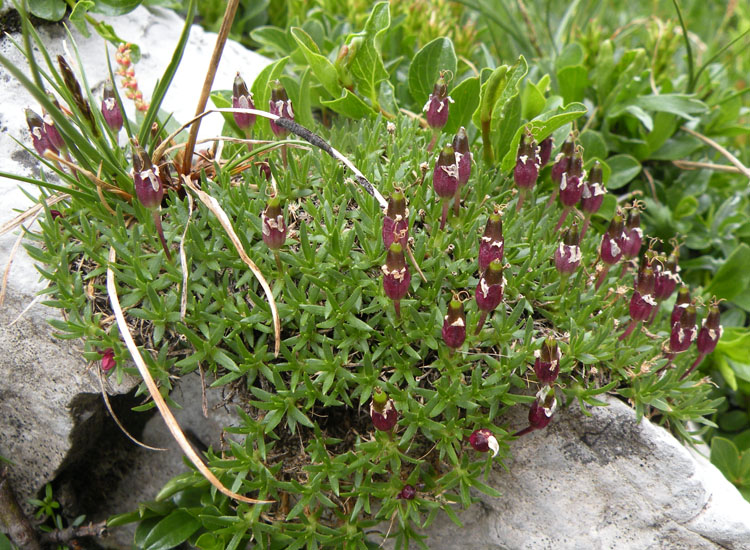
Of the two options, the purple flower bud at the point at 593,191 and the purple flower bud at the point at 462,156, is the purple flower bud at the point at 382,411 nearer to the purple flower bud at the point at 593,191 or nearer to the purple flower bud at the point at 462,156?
the purple flower bud at the point at 462,156

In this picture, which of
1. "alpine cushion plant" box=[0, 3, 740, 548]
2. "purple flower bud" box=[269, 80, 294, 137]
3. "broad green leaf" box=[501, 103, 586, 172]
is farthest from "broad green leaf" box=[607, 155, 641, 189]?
"purple flower bud" box=[269, 80, 294, 137]

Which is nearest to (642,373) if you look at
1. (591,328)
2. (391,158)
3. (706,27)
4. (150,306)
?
(591,328)

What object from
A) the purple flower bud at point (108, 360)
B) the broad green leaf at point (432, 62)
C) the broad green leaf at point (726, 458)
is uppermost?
the broad green leaf at point (432, 62)

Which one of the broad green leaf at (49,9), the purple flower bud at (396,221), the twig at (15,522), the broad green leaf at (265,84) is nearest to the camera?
the purple flower bud at (396,221)

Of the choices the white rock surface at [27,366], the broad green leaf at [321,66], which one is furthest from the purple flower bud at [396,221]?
the white rock surface at [27,366]

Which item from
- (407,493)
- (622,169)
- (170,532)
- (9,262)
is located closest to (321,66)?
(9,262)

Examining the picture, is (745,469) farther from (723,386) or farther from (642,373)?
(642,373)

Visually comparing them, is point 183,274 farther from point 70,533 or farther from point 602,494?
point 602,494

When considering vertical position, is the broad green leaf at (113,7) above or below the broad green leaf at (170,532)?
above

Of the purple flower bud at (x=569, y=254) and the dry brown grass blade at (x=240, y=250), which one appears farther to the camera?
the purple flower bud at (x=569, y=254)
